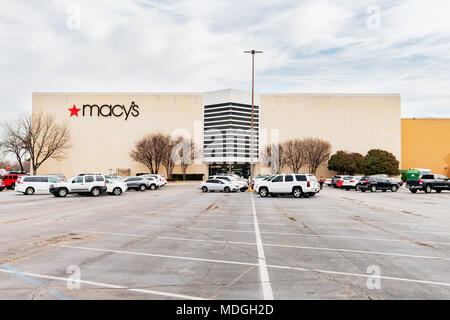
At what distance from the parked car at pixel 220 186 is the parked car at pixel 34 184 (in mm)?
14043

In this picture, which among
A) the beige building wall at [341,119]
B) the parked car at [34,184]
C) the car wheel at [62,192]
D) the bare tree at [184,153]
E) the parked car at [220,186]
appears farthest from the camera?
the beige building wall at [341,119]

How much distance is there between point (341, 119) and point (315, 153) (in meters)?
16.7

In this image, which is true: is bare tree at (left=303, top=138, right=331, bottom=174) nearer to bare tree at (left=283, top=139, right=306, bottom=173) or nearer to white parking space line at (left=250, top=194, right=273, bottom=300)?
bare tree at (left=283, top=139, right=306, bottom=173)

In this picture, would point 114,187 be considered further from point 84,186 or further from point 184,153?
point 184,153

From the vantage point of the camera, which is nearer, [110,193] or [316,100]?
[110,193]

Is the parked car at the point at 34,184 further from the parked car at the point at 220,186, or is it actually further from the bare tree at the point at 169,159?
the bare tree at the point at 169,159

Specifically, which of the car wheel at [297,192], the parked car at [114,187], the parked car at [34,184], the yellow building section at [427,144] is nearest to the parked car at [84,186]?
the parked car at [114,187]

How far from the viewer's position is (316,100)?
331 ft

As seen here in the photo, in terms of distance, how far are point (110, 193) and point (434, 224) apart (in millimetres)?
28277

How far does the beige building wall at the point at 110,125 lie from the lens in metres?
98.5

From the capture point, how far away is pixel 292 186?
30.5 metres

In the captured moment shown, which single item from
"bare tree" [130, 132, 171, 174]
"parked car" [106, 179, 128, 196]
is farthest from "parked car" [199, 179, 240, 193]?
"bare tree" [130, 132, 171, 174]
